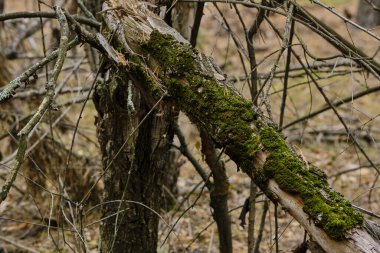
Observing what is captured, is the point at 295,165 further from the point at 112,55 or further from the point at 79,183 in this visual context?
the point at 79,183

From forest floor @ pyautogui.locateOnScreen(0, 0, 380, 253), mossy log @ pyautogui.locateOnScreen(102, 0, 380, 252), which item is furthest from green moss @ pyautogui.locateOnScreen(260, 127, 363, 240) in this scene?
forest floor @ pyautogui.locateOnScreen(0, 0, 380, 253)

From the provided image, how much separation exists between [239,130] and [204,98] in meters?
0.23

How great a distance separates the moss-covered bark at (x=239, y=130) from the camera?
218cm

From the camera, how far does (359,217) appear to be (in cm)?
216

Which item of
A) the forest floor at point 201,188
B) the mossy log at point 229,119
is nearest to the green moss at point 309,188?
the mossy log at point 229,119

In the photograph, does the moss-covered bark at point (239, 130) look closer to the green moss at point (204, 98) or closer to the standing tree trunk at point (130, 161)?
the green moss at point (204, 98)

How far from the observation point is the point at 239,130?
2.42m

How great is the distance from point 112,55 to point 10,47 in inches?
149

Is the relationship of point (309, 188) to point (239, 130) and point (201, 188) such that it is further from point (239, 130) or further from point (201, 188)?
point (201, 188)

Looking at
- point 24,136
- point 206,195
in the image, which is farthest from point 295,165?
point 206,195

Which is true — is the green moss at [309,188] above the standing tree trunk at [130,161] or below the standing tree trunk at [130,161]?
below

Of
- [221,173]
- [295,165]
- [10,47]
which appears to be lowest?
[295,165]

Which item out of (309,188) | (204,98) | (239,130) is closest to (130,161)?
(204,98)

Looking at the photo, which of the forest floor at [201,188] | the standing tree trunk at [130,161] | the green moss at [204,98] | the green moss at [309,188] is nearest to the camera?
the green moss at [309,188]
